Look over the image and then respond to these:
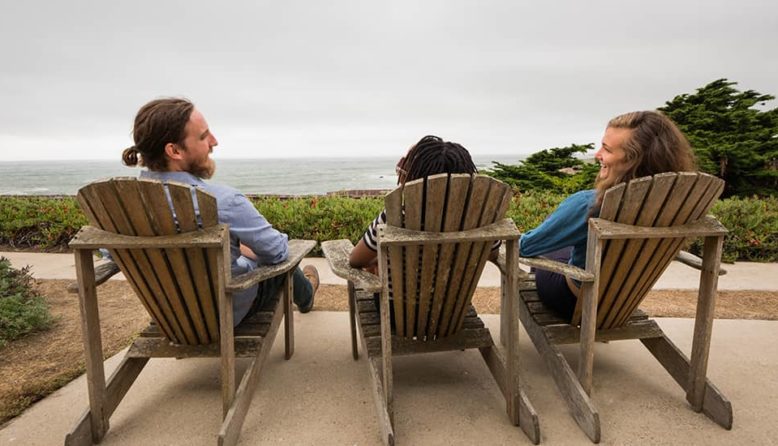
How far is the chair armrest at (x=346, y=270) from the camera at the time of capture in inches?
80.4

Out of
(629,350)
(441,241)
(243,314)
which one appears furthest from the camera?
(629,350)

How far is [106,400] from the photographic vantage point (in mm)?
2168

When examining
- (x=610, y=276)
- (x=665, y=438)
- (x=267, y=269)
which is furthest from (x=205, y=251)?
(x=665, y=438)

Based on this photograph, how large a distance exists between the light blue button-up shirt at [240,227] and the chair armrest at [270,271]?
0.06 m

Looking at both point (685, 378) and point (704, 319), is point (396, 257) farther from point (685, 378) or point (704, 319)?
point (685, 378)

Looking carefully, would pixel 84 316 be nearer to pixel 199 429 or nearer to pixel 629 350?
pixel 199 429

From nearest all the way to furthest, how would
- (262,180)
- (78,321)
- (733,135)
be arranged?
(78,321)
(733,135)
(262,180)

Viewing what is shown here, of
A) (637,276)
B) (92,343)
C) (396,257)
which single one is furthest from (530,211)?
(92,343)

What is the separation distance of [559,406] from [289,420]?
4.68ft

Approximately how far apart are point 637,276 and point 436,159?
119 cm

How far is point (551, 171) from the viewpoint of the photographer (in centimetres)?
1164

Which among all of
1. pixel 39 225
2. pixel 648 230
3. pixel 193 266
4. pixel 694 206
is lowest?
pixel 39 225

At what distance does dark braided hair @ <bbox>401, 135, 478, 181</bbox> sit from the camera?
214 cm

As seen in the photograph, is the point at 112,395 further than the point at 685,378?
No
